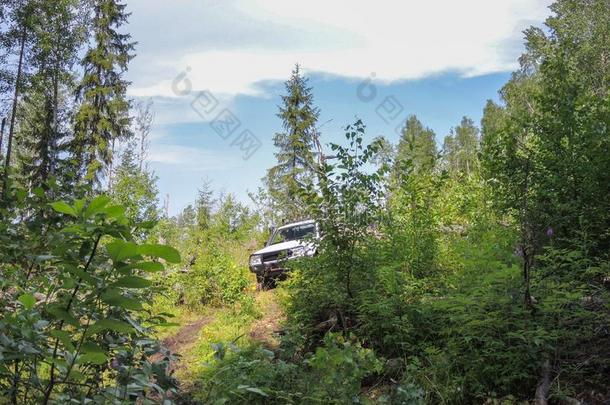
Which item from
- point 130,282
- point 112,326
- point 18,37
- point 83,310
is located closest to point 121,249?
point 130,282

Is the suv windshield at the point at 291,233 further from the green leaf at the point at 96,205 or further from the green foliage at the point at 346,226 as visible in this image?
the green leaf at the point at 96,205

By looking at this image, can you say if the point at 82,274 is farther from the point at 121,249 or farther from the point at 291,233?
the point at 291,233

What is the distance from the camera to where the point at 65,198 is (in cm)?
229

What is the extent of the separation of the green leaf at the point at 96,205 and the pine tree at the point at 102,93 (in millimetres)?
24902

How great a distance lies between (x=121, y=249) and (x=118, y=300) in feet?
0.52

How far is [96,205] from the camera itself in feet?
3.68

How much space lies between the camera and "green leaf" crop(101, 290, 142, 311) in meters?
1.09

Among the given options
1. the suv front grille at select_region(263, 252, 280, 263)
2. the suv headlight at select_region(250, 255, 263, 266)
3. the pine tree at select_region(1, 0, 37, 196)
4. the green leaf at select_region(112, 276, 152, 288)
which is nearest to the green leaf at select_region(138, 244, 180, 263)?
the green leaf at select_region(112, 276, 152, 288)

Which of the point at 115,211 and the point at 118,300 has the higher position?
the point at 115,211

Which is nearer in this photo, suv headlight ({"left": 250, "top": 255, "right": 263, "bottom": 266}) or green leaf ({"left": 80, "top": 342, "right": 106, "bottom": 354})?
green leaf ({"left": 80, "top": 342, "right": 106, "bottom": 354})

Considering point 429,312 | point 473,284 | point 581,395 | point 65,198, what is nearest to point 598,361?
point 581,395

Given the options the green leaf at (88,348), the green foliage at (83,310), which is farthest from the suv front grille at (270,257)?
the green leaf at (88,348)

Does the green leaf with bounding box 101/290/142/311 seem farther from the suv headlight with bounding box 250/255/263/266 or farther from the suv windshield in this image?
the suv windshield

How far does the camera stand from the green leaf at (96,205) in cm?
112
